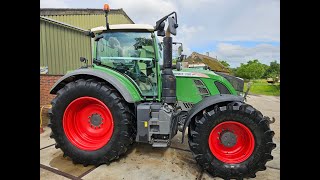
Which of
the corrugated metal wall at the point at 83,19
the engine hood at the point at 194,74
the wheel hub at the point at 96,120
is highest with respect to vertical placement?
the corrugated metal wall at the point at 83,19

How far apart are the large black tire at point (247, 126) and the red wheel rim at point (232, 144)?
76 millimetres

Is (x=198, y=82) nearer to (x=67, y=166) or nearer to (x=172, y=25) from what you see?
(x=172, y=25)

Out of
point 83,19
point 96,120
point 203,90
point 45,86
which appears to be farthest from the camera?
point 83,19

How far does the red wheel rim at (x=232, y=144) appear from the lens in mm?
2832

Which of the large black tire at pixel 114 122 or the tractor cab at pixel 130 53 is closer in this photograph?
the large black tire at pixel 114 122

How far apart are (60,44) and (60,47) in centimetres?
10

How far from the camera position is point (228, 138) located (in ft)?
9.32

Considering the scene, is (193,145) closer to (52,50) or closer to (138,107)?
(138,107)

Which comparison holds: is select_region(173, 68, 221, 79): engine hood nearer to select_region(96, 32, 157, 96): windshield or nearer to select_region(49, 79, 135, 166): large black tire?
select_region(96, 32, 157, 96): windshield

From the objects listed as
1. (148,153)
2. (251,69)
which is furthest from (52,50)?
(251,69)

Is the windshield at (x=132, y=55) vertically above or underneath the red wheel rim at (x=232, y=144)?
above

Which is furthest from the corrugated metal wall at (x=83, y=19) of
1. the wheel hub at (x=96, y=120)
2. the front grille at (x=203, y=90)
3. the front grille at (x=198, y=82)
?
the front grille at (x=203, y=90)

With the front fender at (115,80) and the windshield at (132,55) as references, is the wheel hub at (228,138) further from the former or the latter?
the front fender at (115,80)

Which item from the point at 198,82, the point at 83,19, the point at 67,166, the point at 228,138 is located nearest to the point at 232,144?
the point at 228,138
